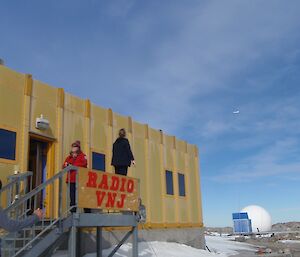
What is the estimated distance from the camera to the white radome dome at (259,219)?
4959 cm

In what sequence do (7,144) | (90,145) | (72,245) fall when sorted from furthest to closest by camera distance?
1. (90,145)
2. (7,144)
3. (72,245)

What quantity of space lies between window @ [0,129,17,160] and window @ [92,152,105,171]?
11.2 ft

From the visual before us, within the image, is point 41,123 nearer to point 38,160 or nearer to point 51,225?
point 38,160

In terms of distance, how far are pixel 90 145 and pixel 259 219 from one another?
40737 millimetres

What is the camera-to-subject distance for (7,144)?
10609mm

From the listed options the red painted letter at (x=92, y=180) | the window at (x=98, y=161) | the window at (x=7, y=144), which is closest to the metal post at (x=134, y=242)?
the red painted letter at (x=92, y=180)

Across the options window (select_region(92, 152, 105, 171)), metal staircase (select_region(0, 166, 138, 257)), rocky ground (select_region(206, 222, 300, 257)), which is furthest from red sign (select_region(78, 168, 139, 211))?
rocky ground (select_region(206, 222, 300, 257))

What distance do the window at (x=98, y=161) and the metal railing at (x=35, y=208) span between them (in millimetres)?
2079

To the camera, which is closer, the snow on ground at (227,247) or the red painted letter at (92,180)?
the red painted letter at (92,180)

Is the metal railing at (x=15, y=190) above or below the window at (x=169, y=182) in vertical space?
below

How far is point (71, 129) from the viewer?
12.9m

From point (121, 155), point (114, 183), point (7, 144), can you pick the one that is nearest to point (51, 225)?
point (114, 183)

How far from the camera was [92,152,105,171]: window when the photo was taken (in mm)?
13680

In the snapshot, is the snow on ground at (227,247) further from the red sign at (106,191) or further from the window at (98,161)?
the red sign at (106,191)
